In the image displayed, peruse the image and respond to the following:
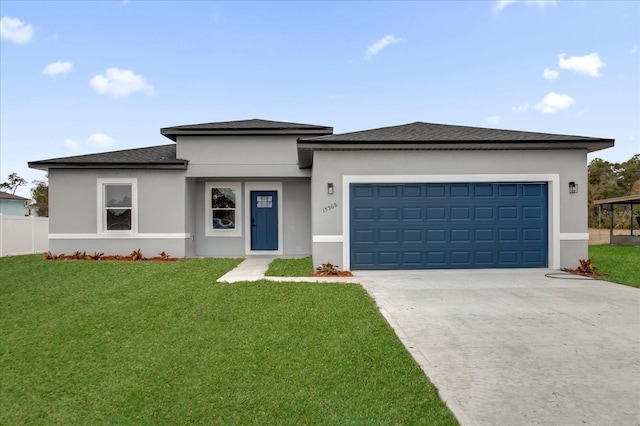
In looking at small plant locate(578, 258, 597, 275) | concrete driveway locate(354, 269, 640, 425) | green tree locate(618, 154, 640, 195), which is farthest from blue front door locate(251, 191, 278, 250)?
green tree locate(618, 154, 640, 195)

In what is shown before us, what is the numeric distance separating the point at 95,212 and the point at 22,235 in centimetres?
551

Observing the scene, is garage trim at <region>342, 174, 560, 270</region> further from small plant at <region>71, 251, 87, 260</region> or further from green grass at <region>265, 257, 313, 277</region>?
small plant at <region>71, 251, 87, 260</region>

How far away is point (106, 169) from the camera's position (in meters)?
12.4

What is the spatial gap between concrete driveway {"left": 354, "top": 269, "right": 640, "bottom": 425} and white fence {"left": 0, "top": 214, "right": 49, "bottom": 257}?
46.5 ft

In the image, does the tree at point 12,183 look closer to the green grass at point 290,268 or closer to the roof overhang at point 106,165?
the roof overhang at point 106,165

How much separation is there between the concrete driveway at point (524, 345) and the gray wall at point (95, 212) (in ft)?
23.5

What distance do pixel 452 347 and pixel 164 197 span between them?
10.6m

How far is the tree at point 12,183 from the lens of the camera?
4062 centimetres

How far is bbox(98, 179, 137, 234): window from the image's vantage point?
12.4 metres

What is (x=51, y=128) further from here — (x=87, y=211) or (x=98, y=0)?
(x=87, y=211)

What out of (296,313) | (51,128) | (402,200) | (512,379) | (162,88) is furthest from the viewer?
(51,128)

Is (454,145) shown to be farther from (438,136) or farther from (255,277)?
(255,277)

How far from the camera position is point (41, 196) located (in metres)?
40.0

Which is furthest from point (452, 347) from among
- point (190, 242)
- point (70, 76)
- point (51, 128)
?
point (51, 128)
